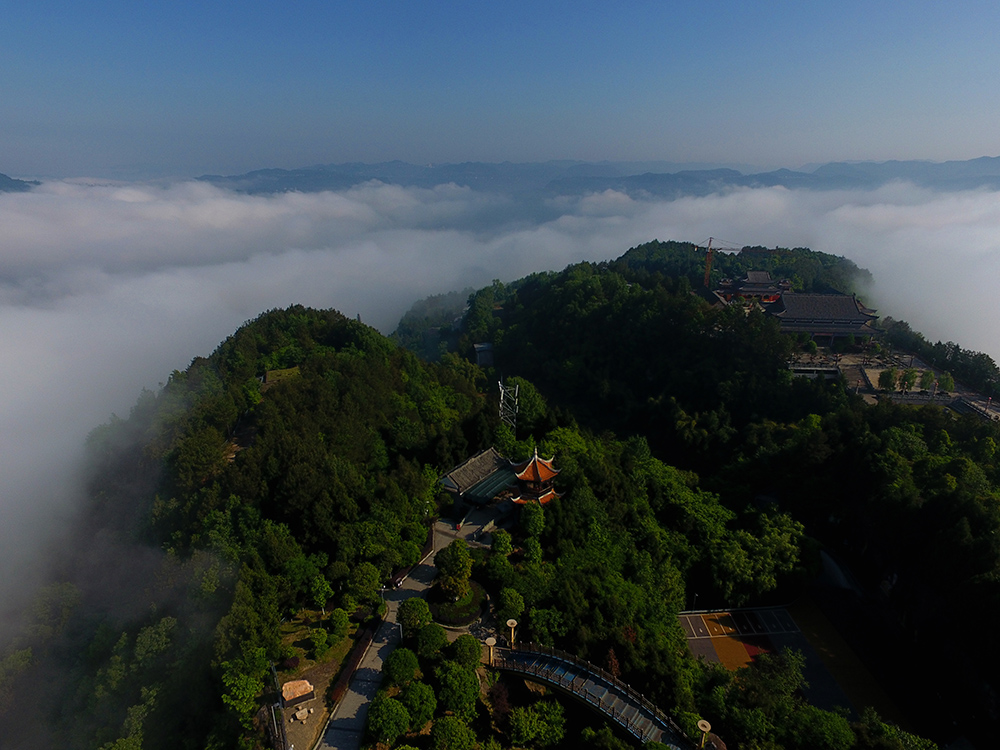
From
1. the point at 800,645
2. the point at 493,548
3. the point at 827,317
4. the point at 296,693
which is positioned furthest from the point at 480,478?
the point at 827,317

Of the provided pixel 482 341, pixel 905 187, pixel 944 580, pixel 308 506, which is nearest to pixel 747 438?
pixel 944 580

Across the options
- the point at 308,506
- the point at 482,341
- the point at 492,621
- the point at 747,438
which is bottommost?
the point at 482,341

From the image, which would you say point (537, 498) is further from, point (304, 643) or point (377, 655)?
point (304, 643)

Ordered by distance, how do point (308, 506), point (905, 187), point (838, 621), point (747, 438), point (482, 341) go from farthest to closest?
point (905, 187) < point (482, 341) < point (747, 438) < point (838, 621) < point (308, 506)

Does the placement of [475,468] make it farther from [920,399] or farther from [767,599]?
[920,399]

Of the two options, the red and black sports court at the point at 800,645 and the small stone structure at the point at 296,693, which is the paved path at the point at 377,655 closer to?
the small stone structure at the point at 296,693

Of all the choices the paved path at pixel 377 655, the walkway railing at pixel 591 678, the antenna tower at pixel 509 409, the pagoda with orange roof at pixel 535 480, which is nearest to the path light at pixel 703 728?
the walkway railing at pixel 591 678
